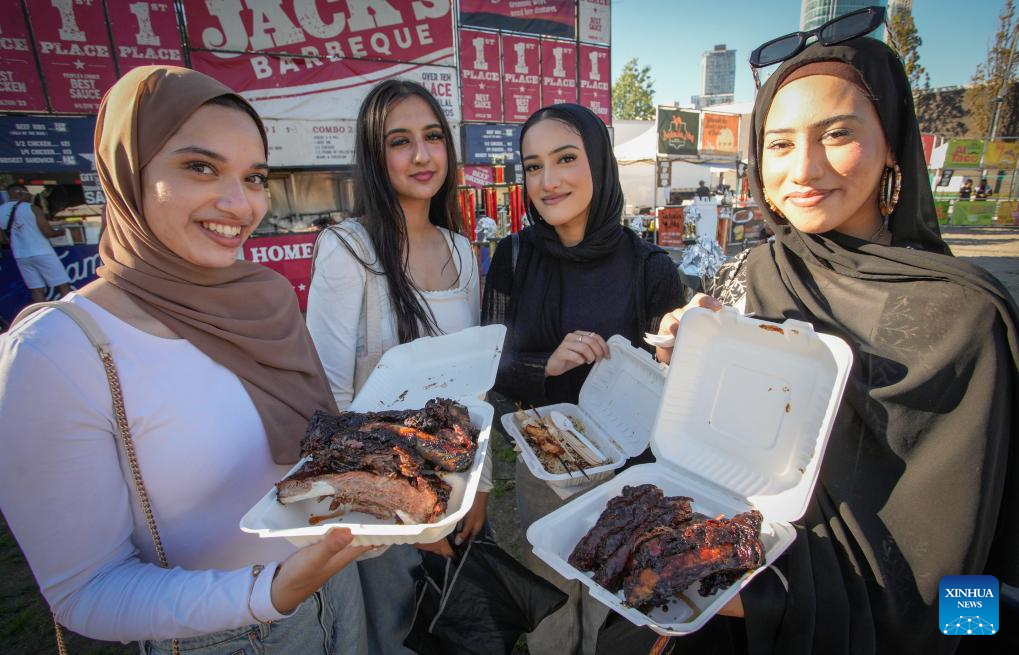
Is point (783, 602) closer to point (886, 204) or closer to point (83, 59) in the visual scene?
point (886, 204)

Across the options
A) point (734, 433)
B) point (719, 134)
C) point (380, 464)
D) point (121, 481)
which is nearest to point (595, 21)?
point (734, 433)

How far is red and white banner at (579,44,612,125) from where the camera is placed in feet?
31.5

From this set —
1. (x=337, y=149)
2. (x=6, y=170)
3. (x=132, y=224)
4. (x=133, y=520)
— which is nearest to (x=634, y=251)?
(x=132, y=224)

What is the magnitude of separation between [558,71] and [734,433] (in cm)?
947

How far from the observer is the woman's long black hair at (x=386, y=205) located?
2.44 meters

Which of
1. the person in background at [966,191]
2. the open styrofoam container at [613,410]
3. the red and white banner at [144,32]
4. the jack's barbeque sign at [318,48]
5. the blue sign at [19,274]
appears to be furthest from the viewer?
the person in background at [966,191]

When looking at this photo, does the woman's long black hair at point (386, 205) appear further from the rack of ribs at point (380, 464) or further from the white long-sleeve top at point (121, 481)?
the white long-sleeve top at point (121, 481)

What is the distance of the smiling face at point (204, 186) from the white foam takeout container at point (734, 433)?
59.2 inches

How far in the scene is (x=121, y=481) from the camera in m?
1.31

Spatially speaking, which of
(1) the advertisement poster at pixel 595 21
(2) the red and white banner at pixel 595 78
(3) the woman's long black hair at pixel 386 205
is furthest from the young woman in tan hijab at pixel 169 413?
(1) the advertisement poster at pixel 595 21

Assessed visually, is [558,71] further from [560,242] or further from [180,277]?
[180,277]

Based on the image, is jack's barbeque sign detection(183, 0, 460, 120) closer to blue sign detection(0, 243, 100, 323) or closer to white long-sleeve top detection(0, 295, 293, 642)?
blue sign detection(0, 243, 100, 323)

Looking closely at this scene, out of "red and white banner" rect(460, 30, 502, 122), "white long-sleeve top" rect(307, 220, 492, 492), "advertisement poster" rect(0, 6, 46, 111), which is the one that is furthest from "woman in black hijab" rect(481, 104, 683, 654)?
"advertisement poster" rect(0, 6, 46, 111)

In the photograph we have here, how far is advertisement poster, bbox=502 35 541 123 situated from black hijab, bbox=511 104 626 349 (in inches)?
279
